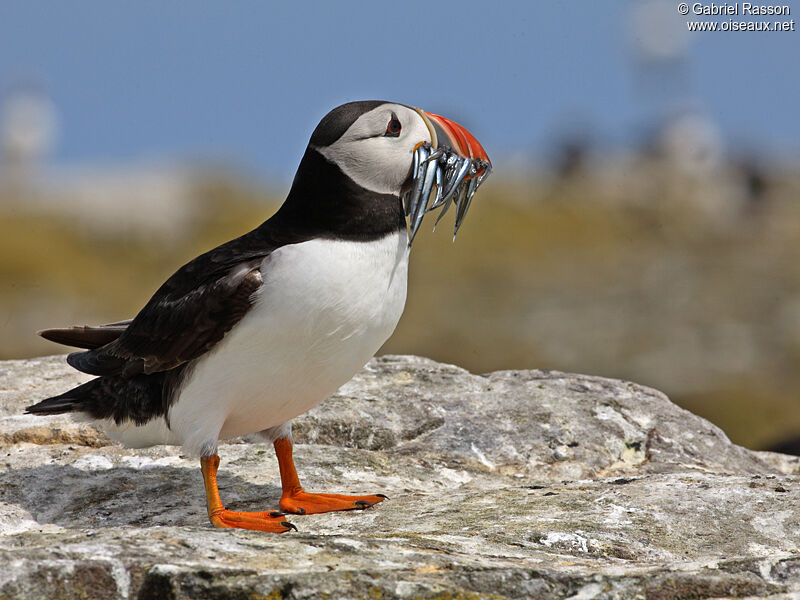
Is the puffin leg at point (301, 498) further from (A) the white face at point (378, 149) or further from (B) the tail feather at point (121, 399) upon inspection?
(A) the white face at point (378, 149)

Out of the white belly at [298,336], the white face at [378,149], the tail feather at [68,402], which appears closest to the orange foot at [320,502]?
the white belly at [298,336]

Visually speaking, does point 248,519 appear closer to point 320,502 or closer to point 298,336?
point 320,502

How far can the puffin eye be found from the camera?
5.56 m

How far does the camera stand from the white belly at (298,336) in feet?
17.3

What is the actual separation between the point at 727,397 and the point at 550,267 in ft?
32.7

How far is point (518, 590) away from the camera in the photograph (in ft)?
12.1

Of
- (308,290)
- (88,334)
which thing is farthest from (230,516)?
(88,334)

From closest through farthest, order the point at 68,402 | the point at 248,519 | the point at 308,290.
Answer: the point at 308,290, the point at 248,519, the point at 68,402

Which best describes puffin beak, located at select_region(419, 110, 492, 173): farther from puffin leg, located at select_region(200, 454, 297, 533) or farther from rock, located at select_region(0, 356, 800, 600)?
puffin leg, located at select_region(200, 454, 297, 533)

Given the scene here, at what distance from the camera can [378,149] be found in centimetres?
552

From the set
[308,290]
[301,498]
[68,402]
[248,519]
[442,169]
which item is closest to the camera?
[308,290]

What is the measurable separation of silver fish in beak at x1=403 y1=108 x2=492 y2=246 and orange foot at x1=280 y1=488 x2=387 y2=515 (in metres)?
1.52

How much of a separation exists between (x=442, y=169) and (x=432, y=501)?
1.91 meters

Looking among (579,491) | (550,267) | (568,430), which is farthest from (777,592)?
(550,267)
